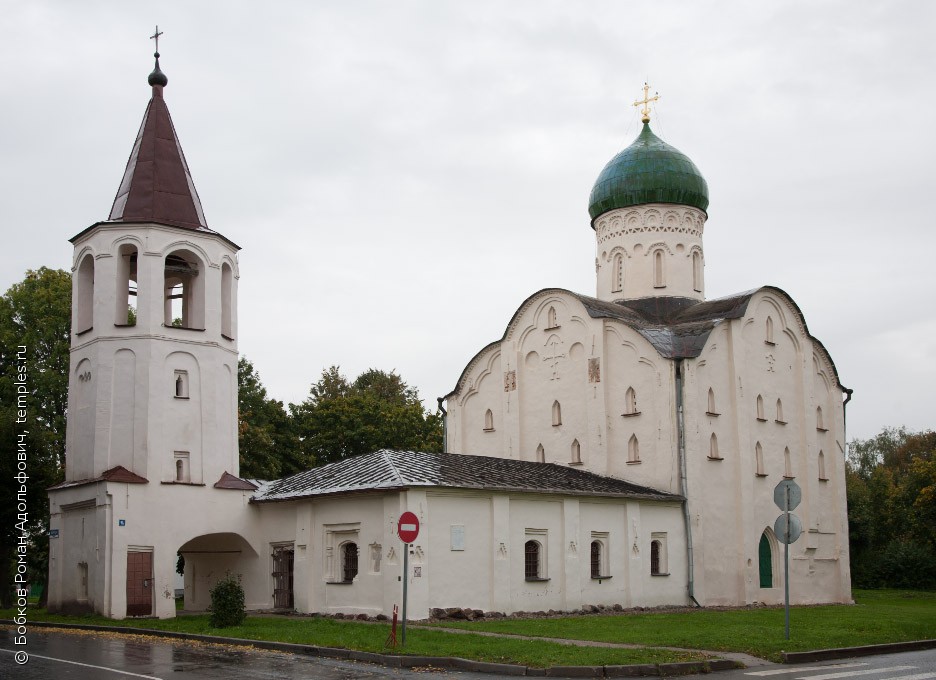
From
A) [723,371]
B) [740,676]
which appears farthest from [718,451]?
[740,676]

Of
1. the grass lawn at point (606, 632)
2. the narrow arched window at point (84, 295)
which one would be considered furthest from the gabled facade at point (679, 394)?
the narrow arched window at point (84, 295)

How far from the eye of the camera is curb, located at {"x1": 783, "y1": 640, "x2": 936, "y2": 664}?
16188mm

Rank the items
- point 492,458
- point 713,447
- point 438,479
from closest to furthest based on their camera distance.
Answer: point 438,479 < point 492,458 < point 713,447

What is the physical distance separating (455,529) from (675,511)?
8.92m

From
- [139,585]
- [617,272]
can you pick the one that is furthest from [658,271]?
[139,585]

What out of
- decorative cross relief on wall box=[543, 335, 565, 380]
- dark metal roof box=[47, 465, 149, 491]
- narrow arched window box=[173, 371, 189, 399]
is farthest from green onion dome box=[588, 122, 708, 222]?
dark metal roof box=[47, 465, 149, 491]

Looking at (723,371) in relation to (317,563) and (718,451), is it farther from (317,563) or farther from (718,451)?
(317,563)

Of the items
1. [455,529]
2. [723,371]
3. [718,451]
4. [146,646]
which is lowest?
[146,646]

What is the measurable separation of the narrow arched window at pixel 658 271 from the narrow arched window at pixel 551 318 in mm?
4605

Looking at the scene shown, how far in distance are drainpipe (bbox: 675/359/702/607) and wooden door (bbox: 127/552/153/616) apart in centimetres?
1518

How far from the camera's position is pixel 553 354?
3422cm

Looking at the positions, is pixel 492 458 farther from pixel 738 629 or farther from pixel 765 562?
pixel 738 629

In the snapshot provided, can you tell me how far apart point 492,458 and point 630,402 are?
5371 millimetres

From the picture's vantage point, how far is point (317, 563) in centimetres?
2517
